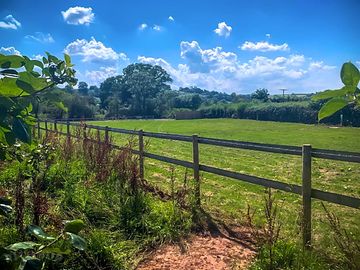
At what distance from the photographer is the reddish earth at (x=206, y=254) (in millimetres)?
3955

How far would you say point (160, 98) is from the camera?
307 ft

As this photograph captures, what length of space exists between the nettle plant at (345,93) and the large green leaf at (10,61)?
0.87 meters

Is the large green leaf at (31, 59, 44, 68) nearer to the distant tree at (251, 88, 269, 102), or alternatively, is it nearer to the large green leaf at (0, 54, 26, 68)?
the large green leaf at (0, 54, 26, 68)

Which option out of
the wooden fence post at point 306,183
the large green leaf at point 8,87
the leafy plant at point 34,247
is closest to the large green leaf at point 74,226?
the leafy plant at point 34,247

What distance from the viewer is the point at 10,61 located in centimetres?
105

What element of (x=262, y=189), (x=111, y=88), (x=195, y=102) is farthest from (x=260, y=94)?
(x=262, y=189)

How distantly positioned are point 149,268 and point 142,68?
4501 inches

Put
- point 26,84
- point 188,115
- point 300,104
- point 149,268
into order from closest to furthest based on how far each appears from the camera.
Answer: point 26,84
point 149,268
point 300,104
point 188,115

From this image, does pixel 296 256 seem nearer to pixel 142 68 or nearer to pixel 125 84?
pixel 125 84

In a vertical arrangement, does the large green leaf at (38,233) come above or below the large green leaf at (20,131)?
below

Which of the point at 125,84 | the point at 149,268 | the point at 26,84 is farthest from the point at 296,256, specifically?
the point at 125,84

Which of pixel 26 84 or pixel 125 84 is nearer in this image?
pixel 26 84

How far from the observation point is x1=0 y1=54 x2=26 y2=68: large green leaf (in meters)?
1.04

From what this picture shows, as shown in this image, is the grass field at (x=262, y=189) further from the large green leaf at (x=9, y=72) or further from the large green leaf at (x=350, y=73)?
the large green leaf at (x=9, y=72)
